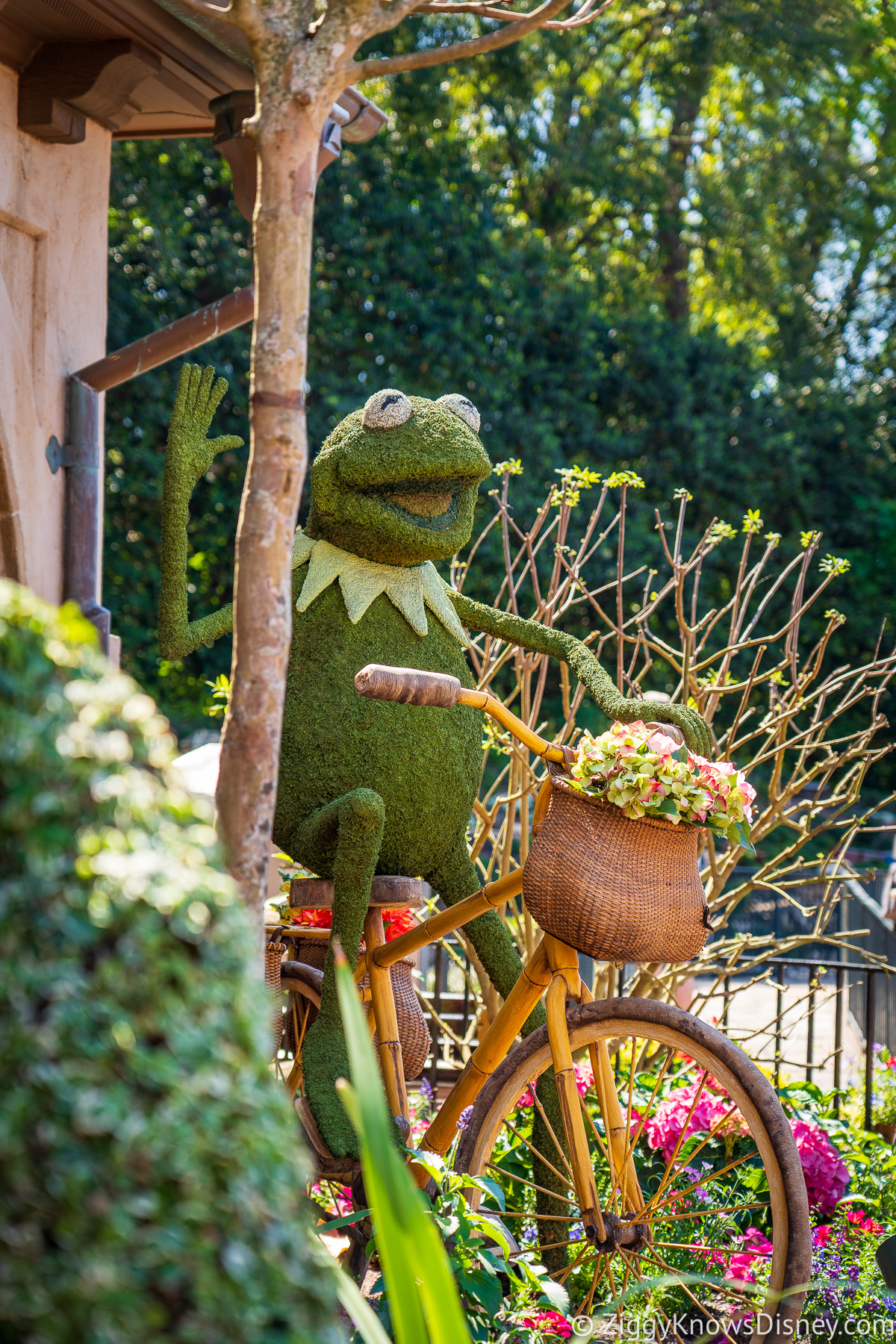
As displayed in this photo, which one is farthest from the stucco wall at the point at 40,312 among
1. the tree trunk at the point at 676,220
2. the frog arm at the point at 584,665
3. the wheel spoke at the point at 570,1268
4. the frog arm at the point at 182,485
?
the tree trunk at the point at 676,220

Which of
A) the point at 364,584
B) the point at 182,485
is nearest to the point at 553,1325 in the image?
the point at 364,584

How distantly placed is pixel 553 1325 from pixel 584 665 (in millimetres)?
1380

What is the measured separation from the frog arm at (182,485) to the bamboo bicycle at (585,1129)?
2.59 ft

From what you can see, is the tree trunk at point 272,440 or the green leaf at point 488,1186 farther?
the green leaf at point 488,1186

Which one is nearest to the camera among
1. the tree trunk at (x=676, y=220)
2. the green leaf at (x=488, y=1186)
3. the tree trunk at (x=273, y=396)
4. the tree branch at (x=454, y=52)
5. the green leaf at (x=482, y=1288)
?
the tree trunk at (x=273, y=396)

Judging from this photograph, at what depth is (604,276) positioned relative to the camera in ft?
44.5

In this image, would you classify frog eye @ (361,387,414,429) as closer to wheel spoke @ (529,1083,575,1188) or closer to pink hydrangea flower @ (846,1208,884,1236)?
wheel spoke @ (529,1083,575,1188)

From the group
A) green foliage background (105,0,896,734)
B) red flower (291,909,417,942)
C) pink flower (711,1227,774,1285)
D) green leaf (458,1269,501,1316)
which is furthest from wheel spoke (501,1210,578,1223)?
green foliage background (105,0,896,734)

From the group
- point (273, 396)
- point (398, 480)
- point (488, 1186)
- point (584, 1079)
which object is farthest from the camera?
point (584, 1079)

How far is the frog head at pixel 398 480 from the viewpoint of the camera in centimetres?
275

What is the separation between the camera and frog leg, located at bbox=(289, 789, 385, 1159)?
245cm

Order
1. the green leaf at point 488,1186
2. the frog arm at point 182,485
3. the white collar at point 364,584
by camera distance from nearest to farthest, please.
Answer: the green leaf at point 488,1186
the frog arm at point 182,485
the white collar at point 364,584

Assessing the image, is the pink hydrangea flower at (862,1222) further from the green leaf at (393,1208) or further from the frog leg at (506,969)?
the green leaf at (393,1208)

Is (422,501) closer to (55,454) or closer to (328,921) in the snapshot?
(328,921)
